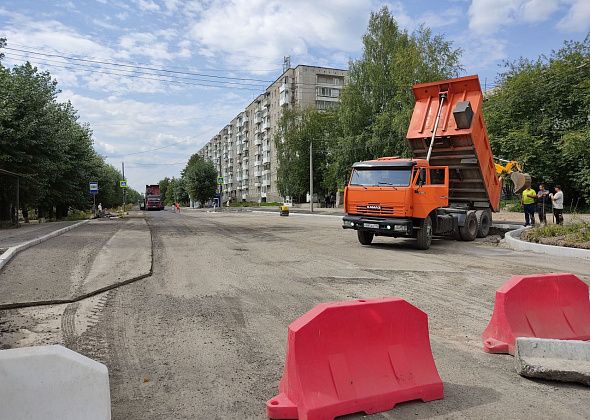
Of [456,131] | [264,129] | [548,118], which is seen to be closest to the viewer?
[456,131]

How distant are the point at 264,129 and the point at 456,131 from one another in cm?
8248

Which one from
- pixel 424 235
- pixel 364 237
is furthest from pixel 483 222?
pixel 364 237

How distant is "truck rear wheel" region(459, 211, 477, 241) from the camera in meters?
15.2

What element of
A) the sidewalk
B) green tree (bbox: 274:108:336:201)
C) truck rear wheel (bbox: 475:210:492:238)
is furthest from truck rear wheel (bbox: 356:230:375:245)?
green tree (bbox: 274:108:336:201)

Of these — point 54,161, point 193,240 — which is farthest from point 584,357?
point 54,161

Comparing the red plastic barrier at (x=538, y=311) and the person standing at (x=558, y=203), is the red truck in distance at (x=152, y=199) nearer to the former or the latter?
the person standing at (x=558, y=203)

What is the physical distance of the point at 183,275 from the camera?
8.58 meters

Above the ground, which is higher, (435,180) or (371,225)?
(435,180)

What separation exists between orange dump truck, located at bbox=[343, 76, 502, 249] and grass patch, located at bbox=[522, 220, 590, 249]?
219 cm

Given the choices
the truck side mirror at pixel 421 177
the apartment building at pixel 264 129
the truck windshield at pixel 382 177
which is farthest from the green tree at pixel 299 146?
the truck side mirror at pixel 421 177

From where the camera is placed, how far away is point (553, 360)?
392 cm

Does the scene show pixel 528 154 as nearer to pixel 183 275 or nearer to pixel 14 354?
pixel 183 275

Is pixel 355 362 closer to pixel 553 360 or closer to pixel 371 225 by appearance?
pixel 553 360

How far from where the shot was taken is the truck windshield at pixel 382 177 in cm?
1287
